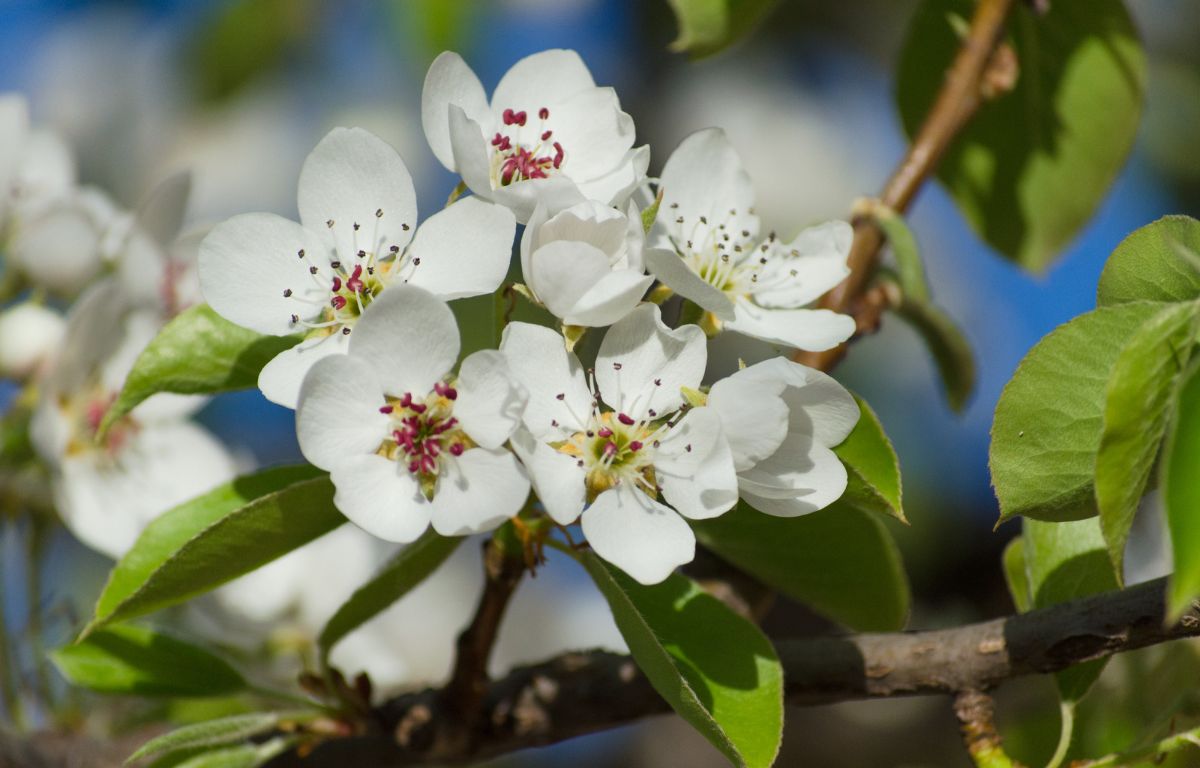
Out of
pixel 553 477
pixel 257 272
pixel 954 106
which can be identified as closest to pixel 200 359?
pixel 257 272

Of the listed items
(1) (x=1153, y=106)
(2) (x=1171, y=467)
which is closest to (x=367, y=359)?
(2) (x=1171, y=467)

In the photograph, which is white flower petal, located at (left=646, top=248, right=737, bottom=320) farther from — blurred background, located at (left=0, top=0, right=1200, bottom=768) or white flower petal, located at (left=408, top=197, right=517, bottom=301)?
blurred background, located at (left=0, top=0, right=1200, bottom=768)

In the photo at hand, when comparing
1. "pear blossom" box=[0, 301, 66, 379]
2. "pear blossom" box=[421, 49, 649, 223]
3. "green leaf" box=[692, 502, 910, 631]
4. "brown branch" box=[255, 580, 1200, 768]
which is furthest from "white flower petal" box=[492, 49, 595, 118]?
"pear blossom" box=[0, 301, 66, 379]

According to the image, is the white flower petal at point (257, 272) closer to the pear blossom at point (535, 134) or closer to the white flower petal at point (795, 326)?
the pear blossom at point (535, 134)

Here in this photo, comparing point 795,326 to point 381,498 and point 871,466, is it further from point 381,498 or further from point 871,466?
point 381,498

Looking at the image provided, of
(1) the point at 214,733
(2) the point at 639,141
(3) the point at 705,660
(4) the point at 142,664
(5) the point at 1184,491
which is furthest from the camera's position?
(2) the point at 639,141
